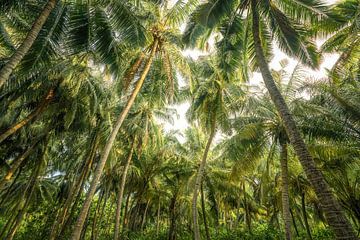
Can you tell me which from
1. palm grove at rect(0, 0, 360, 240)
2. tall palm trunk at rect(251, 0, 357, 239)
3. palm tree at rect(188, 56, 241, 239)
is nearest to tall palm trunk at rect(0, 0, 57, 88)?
palm grove at rect(0, 0, 360, 240)

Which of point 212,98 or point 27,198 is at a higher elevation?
point 212,98

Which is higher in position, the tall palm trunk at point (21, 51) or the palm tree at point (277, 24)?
the palm tree at point (277, 24)

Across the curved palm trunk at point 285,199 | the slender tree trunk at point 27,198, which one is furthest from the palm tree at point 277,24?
the slender tree trunk at point 27,198

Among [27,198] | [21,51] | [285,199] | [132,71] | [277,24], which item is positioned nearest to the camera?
[21,51]

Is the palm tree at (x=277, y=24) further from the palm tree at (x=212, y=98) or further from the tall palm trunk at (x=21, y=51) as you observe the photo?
the palm tree at (x=212, y=98)

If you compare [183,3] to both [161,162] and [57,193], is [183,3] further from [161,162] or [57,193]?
[57,193]

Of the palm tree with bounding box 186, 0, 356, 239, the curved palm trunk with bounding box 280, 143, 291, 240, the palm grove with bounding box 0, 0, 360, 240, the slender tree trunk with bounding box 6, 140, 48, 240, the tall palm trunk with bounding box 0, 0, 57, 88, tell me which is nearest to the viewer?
the tall palm trunk with bounding box 0, 0, 57, 88

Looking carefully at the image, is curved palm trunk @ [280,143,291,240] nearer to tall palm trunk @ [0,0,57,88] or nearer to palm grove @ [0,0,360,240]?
palm grove @ [0,0,360,240]

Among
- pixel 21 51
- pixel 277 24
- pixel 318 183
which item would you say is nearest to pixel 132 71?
pixel 21 51

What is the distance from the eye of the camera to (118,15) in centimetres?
830

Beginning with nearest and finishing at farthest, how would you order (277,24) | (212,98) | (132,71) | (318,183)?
(318,183), (277,24), (132,71), (212,98)

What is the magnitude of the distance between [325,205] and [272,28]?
6.99 m

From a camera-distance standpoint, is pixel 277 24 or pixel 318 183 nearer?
pixel 318 183

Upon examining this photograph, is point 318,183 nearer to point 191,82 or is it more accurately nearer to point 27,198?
point 191,82
